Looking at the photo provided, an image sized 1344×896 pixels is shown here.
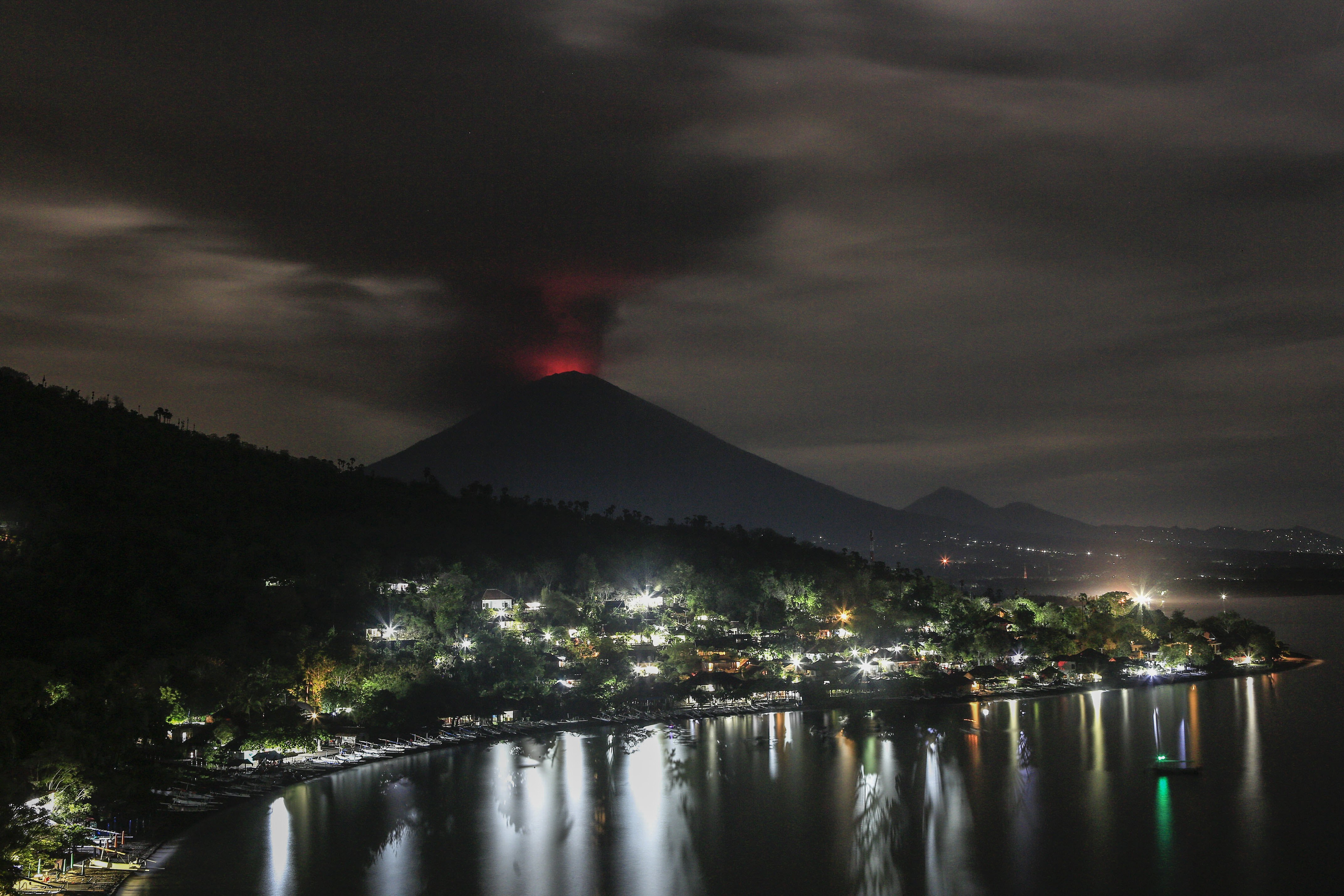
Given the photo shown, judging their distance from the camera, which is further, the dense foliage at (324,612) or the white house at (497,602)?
the white house at (497,602)

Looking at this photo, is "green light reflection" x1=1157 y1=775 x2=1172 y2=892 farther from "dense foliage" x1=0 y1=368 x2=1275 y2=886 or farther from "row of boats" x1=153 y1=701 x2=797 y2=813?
"dense foliage" x1=0 y1=368 x2=1275 y2=886

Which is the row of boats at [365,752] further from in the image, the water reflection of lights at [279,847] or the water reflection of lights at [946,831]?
the water reflection of lights at [946,831]

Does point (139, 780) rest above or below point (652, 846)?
above

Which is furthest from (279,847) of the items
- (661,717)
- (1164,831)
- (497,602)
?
(497,602)

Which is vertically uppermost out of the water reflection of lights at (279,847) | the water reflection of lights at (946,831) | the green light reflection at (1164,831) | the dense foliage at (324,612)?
the dense foliage at (324,612)

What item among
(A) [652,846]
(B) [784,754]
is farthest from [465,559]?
(A) [652,846]

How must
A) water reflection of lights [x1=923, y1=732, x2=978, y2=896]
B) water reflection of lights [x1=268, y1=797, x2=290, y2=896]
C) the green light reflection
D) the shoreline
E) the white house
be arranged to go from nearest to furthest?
water reflection of lights [x1=268, y1=797, x2=290, y2=896] → water reflection of lights [x1=923, y1=732, x2=978, y2=896] → the green light reflection → the shoreline → the white house

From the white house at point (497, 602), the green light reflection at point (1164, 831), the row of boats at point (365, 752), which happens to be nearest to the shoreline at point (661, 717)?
the row of boats at point (365, 752)

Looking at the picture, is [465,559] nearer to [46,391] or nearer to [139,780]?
[46,391]

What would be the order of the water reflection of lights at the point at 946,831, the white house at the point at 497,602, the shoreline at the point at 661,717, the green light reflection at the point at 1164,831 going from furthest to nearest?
the white house at the point at 497,602 → the shoreline at the point at 661,717 → the green light reflection at the point at 1164,831 → the water reflection of lights at the point at 946,831

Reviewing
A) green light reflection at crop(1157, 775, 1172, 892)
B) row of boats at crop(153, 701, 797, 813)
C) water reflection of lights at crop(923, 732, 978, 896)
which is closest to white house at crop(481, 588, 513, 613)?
row of boats at crop(153, 701, 797, 813)

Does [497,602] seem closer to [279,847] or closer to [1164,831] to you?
[279,847]
